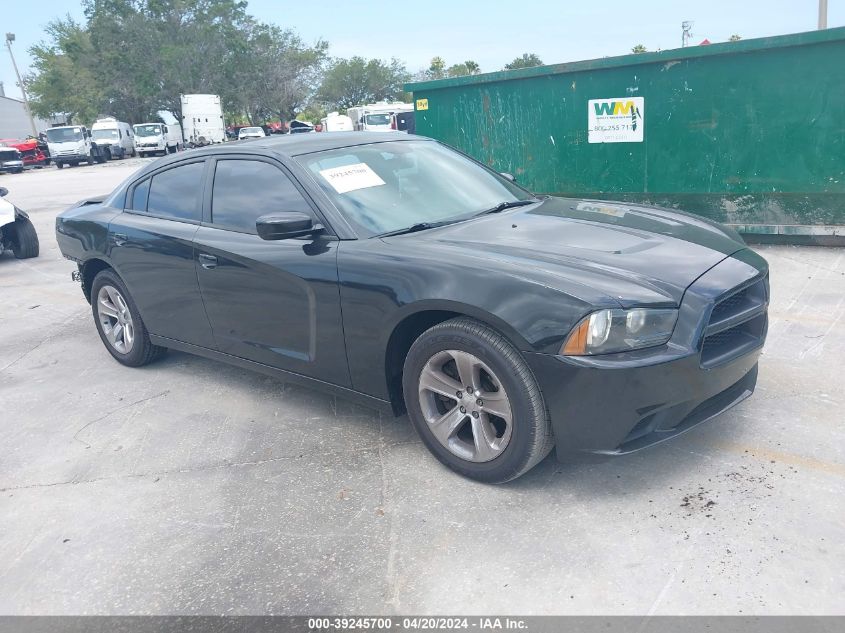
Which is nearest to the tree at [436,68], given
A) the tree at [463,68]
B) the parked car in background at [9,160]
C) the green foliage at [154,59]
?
the tree at [463,68]

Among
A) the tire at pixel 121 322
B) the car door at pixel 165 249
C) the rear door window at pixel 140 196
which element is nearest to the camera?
the car door at pixel 165 249

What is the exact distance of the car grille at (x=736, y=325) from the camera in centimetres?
309

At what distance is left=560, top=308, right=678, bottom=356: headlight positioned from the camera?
9.45 feet

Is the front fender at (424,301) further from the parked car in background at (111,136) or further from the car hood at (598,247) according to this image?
the parked car in background at (111,136)

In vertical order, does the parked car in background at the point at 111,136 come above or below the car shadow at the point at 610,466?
above

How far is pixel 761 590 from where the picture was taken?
2.52 metres

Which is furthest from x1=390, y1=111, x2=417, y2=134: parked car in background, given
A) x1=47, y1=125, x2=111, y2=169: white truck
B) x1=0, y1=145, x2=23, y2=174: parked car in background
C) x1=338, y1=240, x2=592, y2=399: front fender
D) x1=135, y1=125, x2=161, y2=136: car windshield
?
x1=338, y1=240, x2=592, y2=399: front fender

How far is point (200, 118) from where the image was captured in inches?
1730

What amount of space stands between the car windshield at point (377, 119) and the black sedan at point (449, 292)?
30.5 meters

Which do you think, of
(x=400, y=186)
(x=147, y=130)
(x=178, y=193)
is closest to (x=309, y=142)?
(x=400, y=186)

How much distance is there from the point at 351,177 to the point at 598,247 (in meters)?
1.38

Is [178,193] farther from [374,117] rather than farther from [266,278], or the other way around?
[374,117]

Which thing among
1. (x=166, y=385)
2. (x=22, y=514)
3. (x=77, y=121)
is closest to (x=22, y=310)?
(x=166, y=385)

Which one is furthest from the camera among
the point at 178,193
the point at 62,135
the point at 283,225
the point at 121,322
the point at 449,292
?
the point at 62,135
